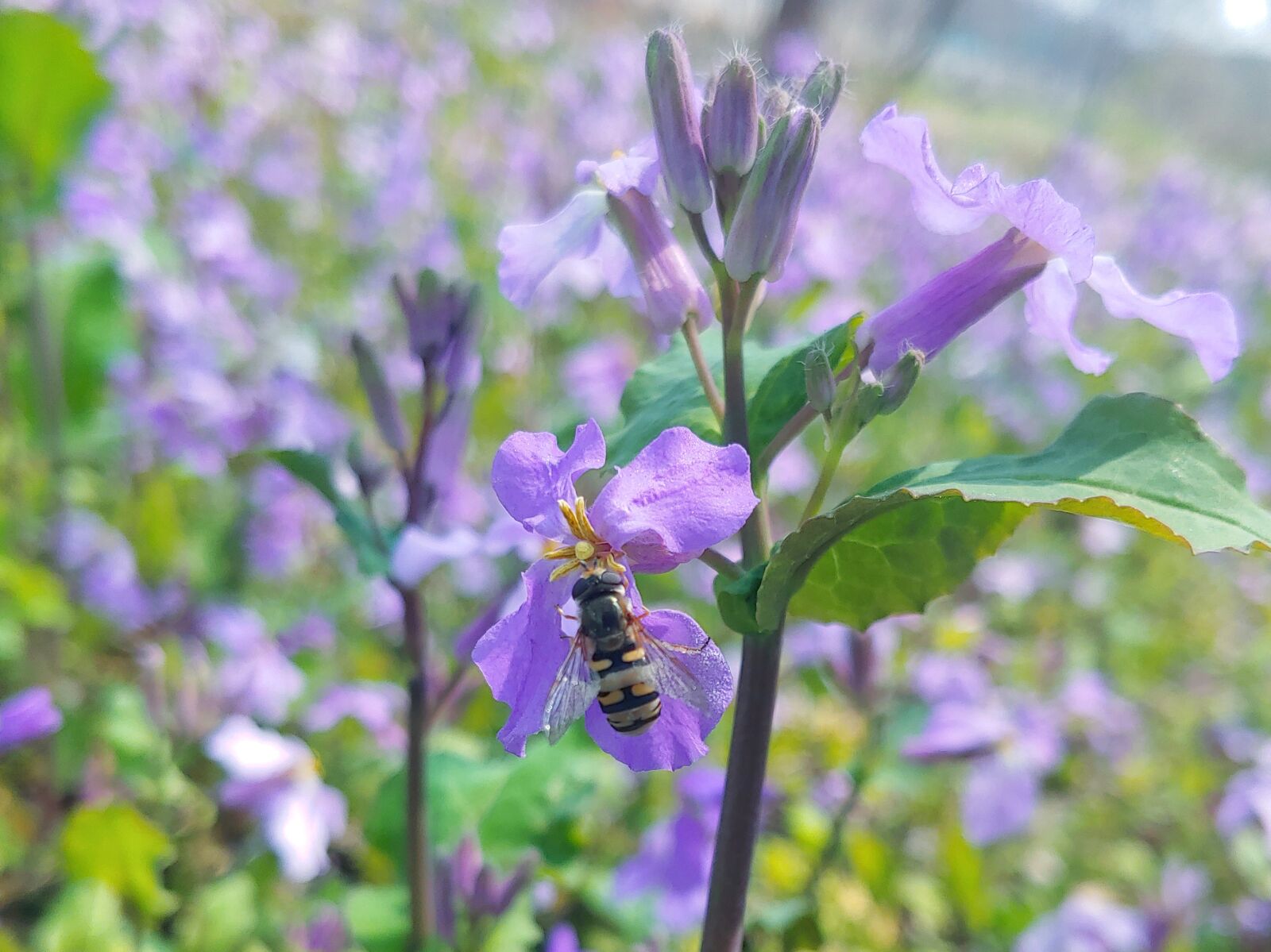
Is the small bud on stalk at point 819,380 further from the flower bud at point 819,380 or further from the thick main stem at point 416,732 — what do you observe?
the thick main stem at point 416,732

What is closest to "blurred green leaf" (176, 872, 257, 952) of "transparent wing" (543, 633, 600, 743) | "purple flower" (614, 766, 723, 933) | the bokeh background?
the bokeh background

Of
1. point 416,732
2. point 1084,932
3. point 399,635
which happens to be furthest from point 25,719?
point 1084,932

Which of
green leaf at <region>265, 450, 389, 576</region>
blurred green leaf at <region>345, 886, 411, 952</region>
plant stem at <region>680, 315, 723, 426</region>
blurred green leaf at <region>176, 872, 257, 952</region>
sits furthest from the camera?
blurred green leaf at <region>176, 872, 257, 952</region>

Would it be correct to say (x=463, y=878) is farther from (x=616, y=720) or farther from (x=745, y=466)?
(x=745, y=466)

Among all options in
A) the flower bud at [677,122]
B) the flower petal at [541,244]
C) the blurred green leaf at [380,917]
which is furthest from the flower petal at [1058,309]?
the blurred green leaf at [380,917]

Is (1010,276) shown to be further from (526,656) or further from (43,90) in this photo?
(43,90)

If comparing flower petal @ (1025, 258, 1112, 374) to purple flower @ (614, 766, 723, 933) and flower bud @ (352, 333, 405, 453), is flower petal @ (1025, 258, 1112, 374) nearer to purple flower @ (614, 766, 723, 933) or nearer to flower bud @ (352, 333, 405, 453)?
flower bud @ (352, 333, 405, 453)
